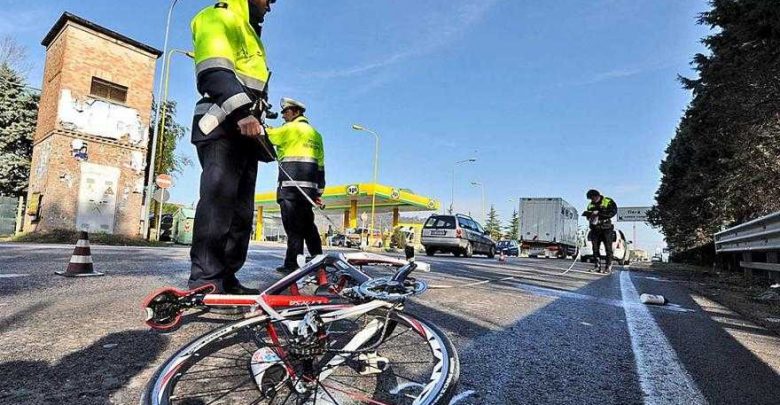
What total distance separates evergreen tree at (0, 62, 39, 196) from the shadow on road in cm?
2915

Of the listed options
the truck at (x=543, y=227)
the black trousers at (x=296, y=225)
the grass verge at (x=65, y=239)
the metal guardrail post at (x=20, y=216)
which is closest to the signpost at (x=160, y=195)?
the grass verge at (x=65, y=239)

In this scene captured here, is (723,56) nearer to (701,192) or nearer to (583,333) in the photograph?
(701,192)

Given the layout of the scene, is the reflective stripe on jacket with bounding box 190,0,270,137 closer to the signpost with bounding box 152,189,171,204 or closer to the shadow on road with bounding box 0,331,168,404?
the shadow on road with bounding box 0,331,168,404

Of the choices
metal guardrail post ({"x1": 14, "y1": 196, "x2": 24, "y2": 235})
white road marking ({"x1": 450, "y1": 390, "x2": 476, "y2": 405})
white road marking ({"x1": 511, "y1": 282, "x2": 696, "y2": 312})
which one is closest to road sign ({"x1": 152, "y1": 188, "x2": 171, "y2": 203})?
metal guardrail post ({"x1": 14, "y1": 196, "x2": 24, "y2": 235})

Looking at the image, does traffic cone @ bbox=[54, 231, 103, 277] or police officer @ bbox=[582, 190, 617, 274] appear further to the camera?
police officer @ bbox=[582, 190, 617, 274]

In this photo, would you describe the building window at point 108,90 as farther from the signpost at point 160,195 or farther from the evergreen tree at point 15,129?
the evergreen tree at point 15,129

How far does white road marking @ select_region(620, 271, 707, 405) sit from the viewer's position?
5.95 ft

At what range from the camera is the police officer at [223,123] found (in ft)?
8.09

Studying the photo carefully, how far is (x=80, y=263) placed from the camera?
4.90 metres

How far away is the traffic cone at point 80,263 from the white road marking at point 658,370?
5046 millimetres

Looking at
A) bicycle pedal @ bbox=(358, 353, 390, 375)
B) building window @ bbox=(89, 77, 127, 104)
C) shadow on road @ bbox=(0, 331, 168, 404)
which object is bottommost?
shadow on road @ bbox=(0, 331, 168, 404)

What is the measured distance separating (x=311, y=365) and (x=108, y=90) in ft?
76.6

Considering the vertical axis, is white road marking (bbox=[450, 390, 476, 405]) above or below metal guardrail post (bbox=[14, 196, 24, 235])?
below

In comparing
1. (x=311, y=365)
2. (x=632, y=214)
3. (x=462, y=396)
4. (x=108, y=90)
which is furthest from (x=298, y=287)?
(x=632, y=214)
